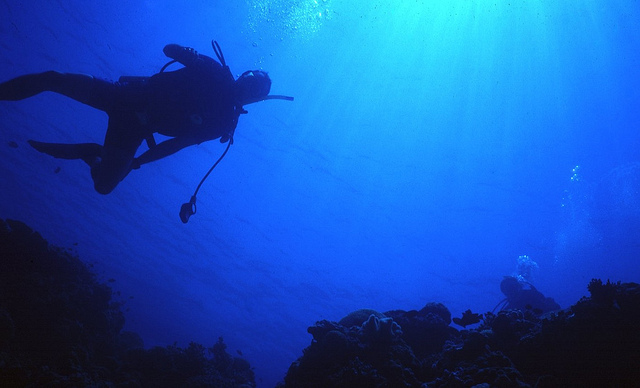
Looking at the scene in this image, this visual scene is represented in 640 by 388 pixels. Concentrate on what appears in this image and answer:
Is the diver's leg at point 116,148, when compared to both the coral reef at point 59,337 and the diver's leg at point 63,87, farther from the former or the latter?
the coral reef at point 59,337

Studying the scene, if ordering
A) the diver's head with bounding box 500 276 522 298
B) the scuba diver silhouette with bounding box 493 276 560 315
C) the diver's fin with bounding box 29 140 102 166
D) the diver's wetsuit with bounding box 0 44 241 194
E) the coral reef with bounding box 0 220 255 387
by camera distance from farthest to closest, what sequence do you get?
the diver's head with bounding box 500 276 522 298 < the scuba diver silhouette with bounding box 493 276 560 315 < the coral reef with bounding box 0 220 255 387 < the diver's fin with bounding box 29 140 102 166 < the diver's wetsuit with bounding box 0 44 241 194

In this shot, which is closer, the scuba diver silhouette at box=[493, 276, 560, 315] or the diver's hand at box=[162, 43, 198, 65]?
the diver's hand at box=[162, 43, 198, 65]

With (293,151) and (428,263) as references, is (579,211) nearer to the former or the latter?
(428,263)

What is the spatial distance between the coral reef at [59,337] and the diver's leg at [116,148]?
368 cm

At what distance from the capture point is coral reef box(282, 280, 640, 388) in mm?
3664

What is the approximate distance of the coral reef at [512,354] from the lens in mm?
3664

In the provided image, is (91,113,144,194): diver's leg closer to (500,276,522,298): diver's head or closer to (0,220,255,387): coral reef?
(0,220,255,387): coral reef

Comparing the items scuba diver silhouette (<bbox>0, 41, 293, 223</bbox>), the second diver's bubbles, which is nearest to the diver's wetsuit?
scuba diver silhouette (<bbox>0, 41, 293, 223</bbox>)

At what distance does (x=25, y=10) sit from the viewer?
57.3 ft

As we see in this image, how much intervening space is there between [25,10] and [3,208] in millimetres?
35927

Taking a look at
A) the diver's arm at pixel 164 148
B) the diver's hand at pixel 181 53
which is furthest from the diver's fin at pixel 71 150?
the diver's hand at pixel 181 53

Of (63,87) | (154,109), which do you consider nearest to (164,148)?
(154,109)

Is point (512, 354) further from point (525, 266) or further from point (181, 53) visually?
point (525, 266)

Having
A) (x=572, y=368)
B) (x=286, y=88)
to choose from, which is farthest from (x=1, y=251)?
(x=286, y=88)
